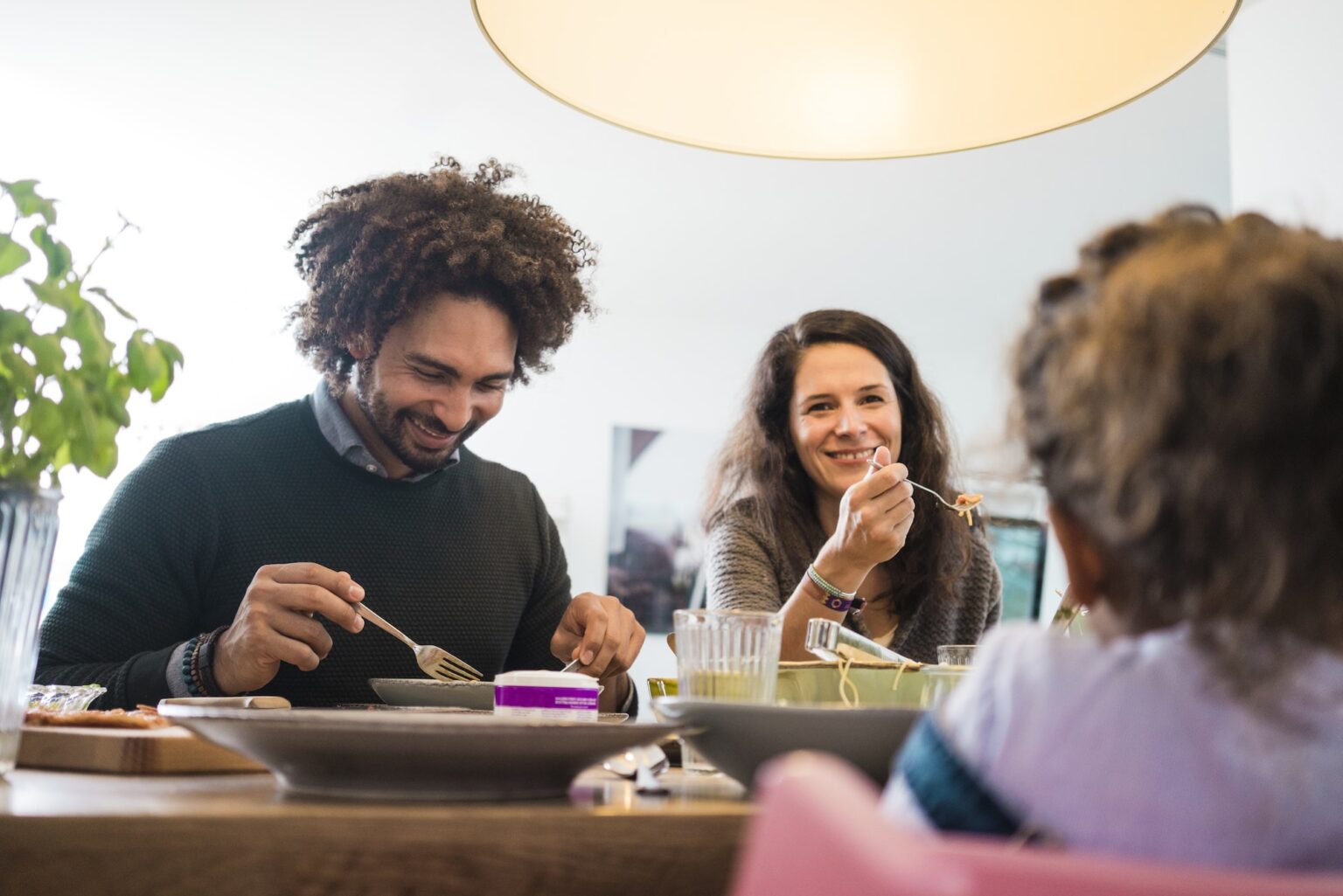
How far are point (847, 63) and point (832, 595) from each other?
806 mm

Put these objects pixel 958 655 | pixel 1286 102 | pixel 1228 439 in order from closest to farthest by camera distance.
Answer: pixel 1228 439, pixel 958 655, pixel 1286 102

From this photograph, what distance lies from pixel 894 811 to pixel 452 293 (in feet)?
4.60

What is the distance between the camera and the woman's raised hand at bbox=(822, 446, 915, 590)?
1.65 metres

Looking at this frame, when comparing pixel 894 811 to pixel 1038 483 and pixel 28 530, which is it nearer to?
pixel 1038 483

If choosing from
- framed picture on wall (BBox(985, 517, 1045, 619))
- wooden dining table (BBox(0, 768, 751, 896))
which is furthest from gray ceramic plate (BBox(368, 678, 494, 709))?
framed picture on wall (BBox(985, 517, 1045, 619))

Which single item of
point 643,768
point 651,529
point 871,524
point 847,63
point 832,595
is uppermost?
point 847,63

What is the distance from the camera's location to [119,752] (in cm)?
74

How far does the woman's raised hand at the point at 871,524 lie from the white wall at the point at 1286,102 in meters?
1.11

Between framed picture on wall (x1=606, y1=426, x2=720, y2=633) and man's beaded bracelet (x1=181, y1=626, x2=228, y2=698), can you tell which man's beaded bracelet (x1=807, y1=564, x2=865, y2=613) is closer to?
man's beaded bracelet (x1=181, y1=626, x2=228, y2=698)

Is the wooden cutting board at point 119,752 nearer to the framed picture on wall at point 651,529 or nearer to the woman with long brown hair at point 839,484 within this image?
the woman with long brown hair at point 839,484

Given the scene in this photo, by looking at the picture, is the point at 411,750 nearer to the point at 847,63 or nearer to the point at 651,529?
the point at 847,63

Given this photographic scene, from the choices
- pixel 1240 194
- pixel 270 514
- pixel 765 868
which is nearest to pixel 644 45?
pixel 270 514

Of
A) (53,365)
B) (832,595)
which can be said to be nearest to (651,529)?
(832,595)

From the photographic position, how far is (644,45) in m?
1.14
